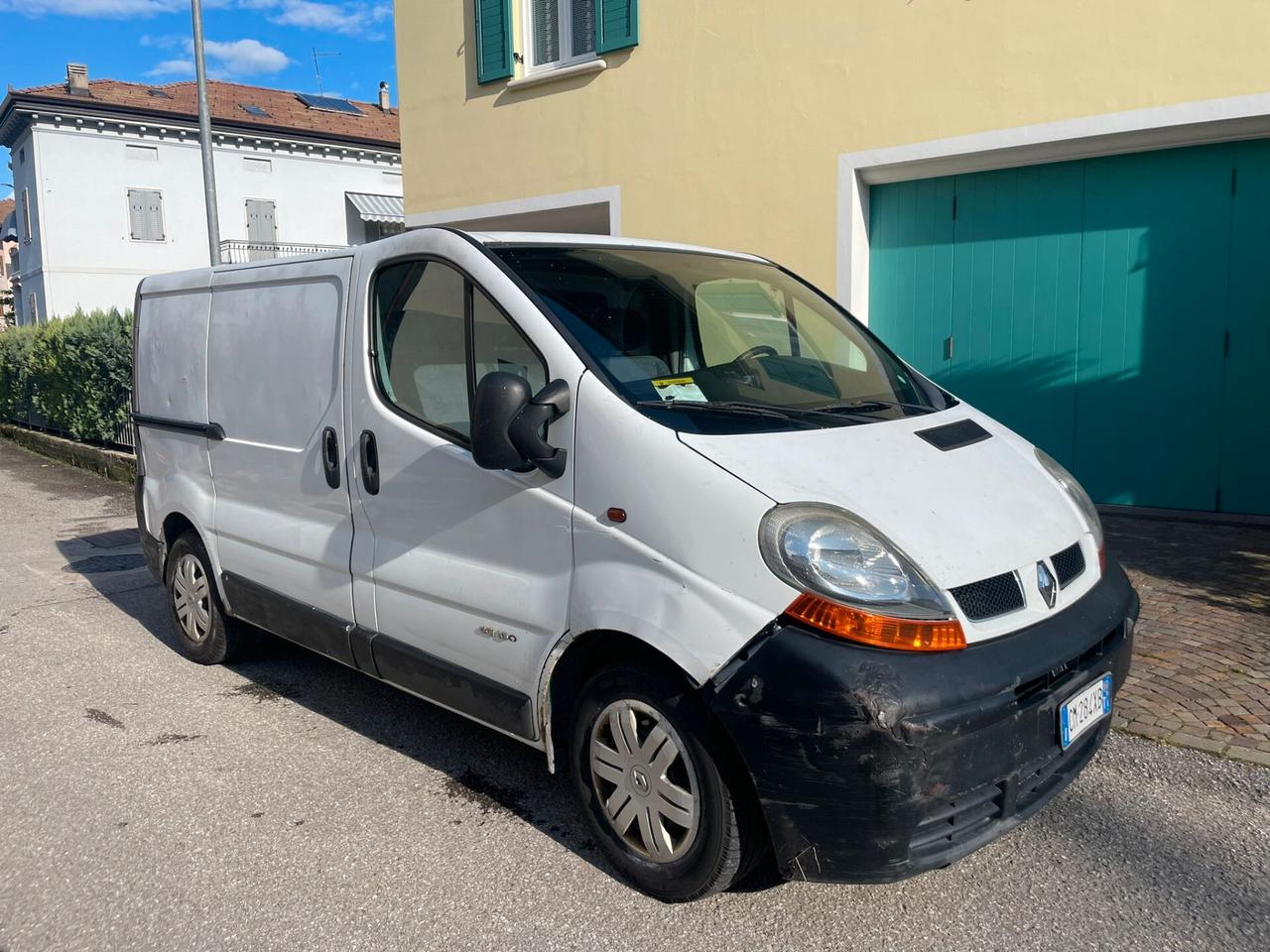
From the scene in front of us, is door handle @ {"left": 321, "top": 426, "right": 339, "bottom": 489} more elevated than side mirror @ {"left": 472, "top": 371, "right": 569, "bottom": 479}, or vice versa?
side mirror @ {"left": 472, "top": 371, "right": 569, "bottom": 479}

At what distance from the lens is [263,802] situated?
391 centimetres

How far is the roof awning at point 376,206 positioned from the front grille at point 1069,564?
95.1 ft

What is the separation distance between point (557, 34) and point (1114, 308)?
6.04 m

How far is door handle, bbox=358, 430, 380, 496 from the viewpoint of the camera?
4023 mm

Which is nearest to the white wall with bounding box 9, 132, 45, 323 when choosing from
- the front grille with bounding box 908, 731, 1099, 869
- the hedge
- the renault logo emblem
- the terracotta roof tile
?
the terracotta roof tile

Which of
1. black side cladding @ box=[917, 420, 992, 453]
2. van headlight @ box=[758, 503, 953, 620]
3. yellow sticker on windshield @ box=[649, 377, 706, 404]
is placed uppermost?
yellow sticker on windshield @ box=[649, 377, 706, 404]

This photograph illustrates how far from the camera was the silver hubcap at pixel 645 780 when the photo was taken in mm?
3012

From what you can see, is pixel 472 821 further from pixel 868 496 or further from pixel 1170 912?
pixel 1170 912

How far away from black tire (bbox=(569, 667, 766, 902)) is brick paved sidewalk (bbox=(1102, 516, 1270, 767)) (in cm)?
213

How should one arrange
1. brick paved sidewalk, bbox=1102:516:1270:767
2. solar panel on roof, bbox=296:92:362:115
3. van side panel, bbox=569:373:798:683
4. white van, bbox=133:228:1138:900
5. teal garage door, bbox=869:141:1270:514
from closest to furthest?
1. white van, bbox=133:228:1138:900
2. van side panel, bbox=569:373:798:683
3. brick paved sidewalk, bbox=1102:516:1270:767
4. teal garage door, bbox=869:141:1270:514
5. solar panel on roof, bbox=296:92:362:115

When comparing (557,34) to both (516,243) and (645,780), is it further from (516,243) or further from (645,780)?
(645,780)

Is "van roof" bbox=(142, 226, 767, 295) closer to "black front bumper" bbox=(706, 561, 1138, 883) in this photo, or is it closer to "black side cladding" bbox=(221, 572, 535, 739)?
"black side cladding" bbox=(221, 572, 535, 739)

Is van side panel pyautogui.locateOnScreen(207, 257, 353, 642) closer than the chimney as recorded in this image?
Yes

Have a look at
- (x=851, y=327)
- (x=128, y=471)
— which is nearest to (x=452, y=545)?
(x=851, y=327)
